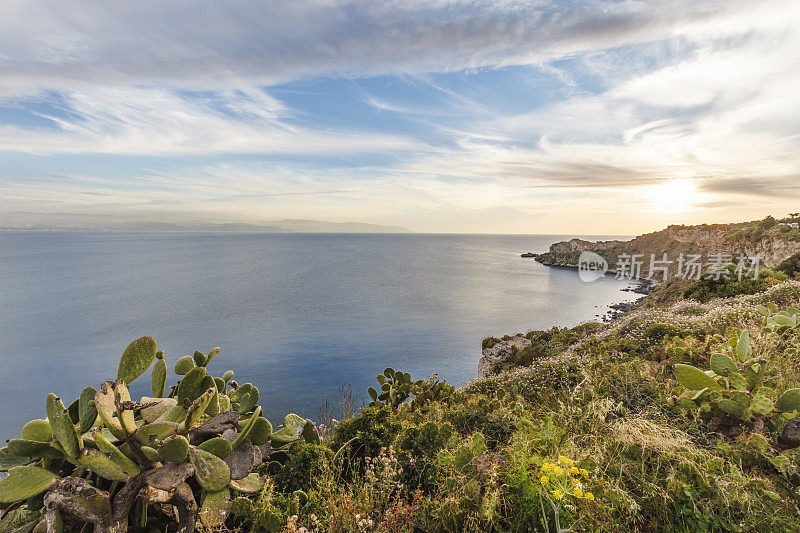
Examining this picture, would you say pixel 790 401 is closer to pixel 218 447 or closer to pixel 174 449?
pixel 218 447

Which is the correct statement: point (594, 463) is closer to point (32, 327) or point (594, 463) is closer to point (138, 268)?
point (32, 327)

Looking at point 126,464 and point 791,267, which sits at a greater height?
point 791,267

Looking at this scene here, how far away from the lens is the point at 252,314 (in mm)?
54281

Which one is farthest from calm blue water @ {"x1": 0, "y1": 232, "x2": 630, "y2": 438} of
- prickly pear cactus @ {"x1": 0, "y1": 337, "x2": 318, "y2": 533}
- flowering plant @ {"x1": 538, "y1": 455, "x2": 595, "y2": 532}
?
flowering plant @ {"x1": 538, "y1": 455, "x2": 595, "y2": 532}

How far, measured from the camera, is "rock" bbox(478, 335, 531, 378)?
2527 cm

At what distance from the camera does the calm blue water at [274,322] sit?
33406 mm

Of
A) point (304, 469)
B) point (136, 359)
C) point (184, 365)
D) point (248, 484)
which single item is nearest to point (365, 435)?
point (304, 469)

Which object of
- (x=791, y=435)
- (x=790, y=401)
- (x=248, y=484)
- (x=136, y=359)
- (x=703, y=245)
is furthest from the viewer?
(x=703, y=245)

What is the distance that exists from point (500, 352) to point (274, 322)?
1353 inches

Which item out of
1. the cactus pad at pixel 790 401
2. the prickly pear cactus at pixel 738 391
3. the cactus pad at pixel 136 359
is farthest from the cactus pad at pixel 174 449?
the cactus pad at pixel 790 401

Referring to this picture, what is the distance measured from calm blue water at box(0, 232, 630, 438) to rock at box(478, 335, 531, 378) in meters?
5.67

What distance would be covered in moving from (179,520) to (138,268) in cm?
12719

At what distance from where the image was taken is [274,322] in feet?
166

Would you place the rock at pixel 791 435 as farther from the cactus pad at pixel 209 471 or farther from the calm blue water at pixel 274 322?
the calm blue water at pixel 274 322
